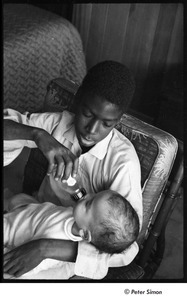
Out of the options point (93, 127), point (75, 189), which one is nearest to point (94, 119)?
point (93, 127)

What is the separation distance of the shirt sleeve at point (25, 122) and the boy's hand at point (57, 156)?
2 cm

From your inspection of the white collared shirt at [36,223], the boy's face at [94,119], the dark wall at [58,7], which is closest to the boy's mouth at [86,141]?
the boy's face at [94,119]

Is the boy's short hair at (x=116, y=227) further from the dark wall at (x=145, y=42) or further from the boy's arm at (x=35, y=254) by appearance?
the dark wall at (x=145, y=42)

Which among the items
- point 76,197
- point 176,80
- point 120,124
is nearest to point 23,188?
point 76,197

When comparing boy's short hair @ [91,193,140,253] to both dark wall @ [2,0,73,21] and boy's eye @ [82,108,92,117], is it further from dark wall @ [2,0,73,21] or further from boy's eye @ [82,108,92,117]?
dark wall @ [2,0,73,21]

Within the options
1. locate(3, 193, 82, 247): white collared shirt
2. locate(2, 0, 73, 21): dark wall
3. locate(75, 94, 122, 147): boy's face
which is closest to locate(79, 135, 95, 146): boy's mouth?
locate(75, 94, 122, 147): boy's face

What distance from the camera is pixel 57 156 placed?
1.89ft

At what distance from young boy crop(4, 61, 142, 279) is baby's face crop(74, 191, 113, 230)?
20 millimetres

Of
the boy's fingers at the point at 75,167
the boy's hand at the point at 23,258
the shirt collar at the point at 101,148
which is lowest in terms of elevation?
the boy's hand at the point at 23,258

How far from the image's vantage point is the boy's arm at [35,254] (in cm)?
57

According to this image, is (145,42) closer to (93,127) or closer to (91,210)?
(93,127)

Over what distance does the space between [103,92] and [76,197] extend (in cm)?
17

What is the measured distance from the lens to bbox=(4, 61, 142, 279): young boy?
562 mm

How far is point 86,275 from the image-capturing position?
604 mm
